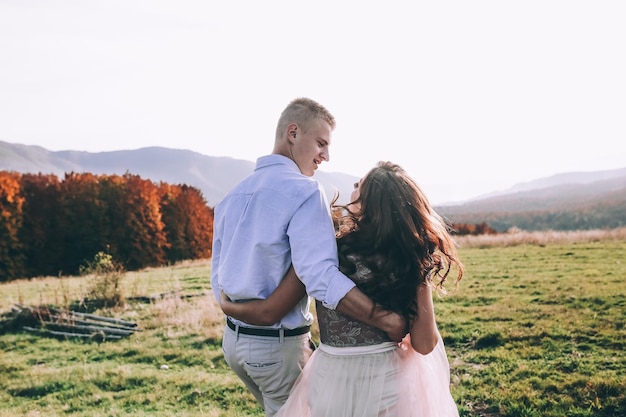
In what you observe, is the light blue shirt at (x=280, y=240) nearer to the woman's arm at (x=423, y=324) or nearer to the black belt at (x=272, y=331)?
the black belt at (x=272, y=331)

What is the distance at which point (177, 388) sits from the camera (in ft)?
24.9

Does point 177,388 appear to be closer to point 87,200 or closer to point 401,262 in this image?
point 401,262

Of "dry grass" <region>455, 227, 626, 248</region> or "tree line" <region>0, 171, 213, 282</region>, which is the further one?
"tree line" <region>0, 171, 213, 282</region>

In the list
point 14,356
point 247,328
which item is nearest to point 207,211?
point 14,356

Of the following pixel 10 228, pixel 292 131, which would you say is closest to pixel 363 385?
pixel 292 131

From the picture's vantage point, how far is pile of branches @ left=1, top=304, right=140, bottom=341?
11.4 meters

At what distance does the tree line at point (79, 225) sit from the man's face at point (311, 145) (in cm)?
3633

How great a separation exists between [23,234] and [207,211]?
14815 mm

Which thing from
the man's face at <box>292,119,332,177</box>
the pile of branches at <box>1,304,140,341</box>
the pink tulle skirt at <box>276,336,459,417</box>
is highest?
the man's face at <box>292,119,332,177</box>

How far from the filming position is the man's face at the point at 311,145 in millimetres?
3316

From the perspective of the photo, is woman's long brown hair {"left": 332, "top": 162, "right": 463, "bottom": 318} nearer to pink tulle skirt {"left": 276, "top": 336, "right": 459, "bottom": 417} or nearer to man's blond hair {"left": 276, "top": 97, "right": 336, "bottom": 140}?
pink tulle skirt {"left": 276, "top": 336, "right": 459, "bottom": 417}

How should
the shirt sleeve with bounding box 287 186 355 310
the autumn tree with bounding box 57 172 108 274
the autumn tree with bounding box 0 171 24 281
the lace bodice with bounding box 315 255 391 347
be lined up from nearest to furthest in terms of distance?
1. the shirt sleeve with bounding box 287 186 355 310
2. the lace bodice with bounding box 315 255 391 347
3. the autumn tree with bounding box 0 171 24 281
4. the autumn tree with bounding box 57 172 108 274

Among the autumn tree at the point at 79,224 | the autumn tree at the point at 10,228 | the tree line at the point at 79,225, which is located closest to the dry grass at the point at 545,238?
the tree line at the point at 79,225

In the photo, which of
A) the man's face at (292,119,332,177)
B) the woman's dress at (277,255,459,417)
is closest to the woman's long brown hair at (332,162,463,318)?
the woman's dress at (277,255,459,417)
